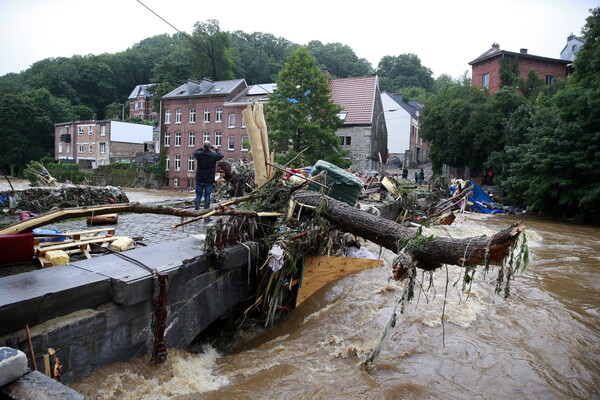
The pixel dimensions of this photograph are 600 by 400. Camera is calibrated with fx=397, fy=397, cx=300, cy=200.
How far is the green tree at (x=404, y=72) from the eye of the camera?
262 ft

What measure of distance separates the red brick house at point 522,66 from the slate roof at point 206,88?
82.5 ft

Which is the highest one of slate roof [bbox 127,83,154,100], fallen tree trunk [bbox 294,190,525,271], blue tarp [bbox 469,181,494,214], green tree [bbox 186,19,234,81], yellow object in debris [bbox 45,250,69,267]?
green tree [bbox 186,19,234,81]

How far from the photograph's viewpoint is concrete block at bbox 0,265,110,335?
9.14ft

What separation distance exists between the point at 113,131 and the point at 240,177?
152 feet

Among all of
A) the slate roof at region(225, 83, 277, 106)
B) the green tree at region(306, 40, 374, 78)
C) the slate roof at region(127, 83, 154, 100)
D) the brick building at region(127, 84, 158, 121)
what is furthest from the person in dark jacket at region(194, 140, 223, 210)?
the slate roof at region(127, 83, 154, 100)

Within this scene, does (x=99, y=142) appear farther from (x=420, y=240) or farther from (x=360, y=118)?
(x=420, y=240)

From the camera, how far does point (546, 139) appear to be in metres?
20.4

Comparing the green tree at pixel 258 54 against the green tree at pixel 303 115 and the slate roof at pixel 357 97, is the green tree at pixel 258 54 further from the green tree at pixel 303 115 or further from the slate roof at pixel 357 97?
A: the green tree at pixel 303 115

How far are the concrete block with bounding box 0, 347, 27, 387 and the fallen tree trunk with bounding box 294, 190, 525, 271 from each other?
3.55 m

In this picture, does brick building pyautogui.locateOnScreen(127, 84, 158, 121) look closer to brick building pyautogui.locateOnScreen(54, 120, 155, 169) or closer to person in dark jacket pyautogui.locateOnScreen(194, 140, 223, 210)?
brick building pyautogui.locateOnScreen(54, 120, 155, 169)

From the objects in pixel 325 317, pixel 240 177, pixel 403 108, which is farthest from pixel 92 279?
pixel 403 108

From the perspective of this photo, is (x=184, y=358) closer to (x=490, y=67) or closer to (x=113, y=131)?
(x=490, y=67)

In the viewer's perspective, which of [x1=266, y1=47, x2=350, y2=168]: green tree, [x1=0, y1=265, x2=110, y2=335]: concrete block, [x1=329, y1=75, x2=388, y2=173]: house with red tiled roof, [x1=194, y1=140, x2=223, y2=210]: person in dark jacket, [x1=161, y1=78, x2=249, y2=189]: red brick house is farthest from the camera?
[x1=161, y1=78, x2=249, y2=189]: red brick house

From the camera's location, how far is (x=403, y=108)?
156 feet
